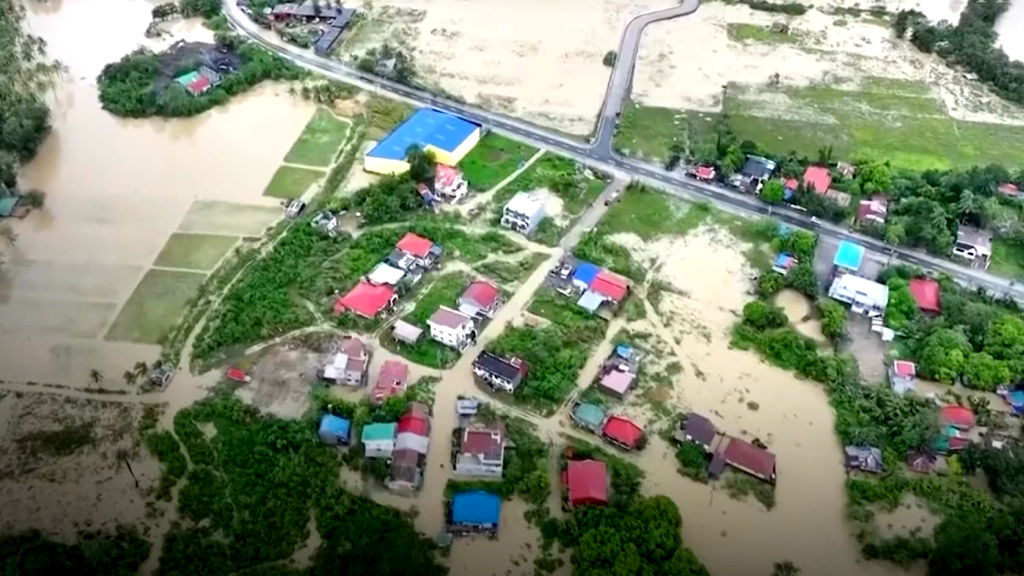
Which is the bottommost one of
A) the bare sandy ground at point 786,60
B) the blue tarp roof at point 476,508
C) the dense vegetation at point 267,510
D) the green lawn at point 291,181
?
the dense vegetation at point 267,510

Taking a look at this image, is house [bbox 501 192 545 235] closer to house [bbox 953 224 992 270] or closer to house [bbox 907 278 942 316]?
house [bbox 907 278 942 316]

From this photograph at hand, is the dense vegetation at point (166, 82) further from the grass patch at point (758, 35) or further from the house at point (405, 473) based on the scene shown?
the grass patch at point (758, 35)

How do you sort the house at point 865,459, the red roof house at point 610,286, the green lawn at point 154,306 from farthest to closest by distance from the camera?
1. the red roof house at point 610,286
2. the green lawn at point 154,306
3. the house at point 865,459

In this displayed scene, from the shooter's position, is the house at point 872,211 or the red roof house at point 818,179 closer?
the house at point 872,211

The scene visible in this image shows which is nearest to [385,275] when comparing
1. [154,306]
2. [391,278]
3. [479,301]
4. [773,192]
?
[391,278]

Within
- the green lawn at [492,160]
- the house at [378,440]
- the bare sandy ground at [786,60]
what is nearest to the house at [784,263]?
the bare sandy ground at [786,60]

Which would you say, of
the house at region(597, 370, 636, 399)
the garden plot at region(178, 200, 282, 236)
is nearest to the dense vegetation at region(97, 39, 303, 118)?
the garden plot at region(178, 200, 282, 236)

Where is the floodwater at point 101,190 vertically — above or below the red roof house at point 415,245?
below

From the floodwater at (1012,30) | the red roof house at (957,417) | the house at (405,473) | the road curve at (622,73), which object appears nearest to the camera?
the house at (405,473)
